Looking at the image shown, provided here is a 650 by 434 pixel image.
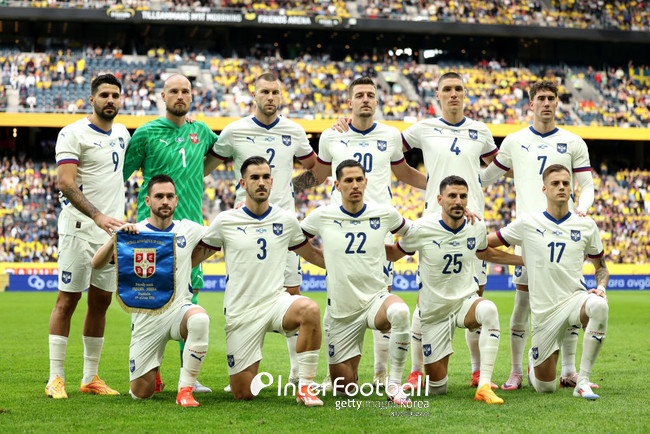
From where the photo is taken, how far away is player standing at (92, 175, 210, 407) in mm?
6051

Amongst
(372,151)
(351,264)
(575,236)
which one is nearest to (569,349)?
(575,236)

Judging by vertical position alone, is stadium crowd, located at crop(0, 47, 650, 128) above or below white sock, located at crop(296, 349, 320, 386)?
above

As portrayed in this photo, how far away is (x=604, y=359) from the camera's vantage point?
9.12 meters

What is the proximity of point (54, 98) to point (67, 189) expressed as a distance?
2375cm

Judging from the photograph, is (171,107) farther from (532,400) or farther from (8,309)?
(8,309)

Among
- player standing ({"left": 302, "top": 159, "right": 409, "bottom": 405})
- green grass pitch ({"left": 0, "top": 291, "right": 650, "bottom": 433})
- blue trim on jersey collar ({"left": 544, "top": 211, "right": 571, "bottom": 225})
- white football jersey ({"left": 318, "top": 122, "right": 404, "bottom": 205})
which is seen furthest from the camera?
white football jersey ({"left": 318, "top": 122, "right": 404, "bottom": 205})

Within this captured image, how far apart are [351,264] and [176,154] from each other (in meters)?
1.90

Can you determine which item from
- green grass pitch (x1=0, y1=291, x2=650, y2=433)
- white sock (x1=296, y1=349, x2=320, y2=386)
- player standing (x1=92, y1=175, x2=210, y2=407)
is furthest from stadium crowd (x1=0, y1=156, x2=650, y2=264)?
white sock (x1=296, y1=349, x2=320, y2=386)

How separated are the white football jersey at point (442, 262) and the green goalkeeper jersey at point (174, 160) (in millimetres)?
1908

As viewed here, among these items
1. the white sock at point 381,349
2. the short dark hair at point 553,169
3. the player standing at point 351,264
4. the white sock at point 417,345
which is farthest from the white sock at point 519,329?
the player standing at point 351,264

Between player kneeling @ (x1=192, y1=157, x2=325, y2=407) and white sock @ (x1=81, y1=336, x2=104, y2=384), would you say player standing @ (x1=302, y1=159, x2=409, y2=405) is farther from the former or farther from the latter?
white sock @ (x1=81, y1=336, x2=104, y2=384)

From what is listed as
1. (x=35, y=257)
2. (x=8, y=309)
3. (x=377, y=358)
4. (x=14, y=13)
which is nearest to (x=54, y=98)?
(x=14, y=13)

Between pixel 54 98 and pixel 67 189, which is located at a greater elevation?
pixel 54 98

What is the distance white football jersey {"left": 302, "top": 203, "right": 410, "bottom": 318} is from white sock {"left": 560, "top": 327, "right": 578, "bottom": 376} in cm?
187
